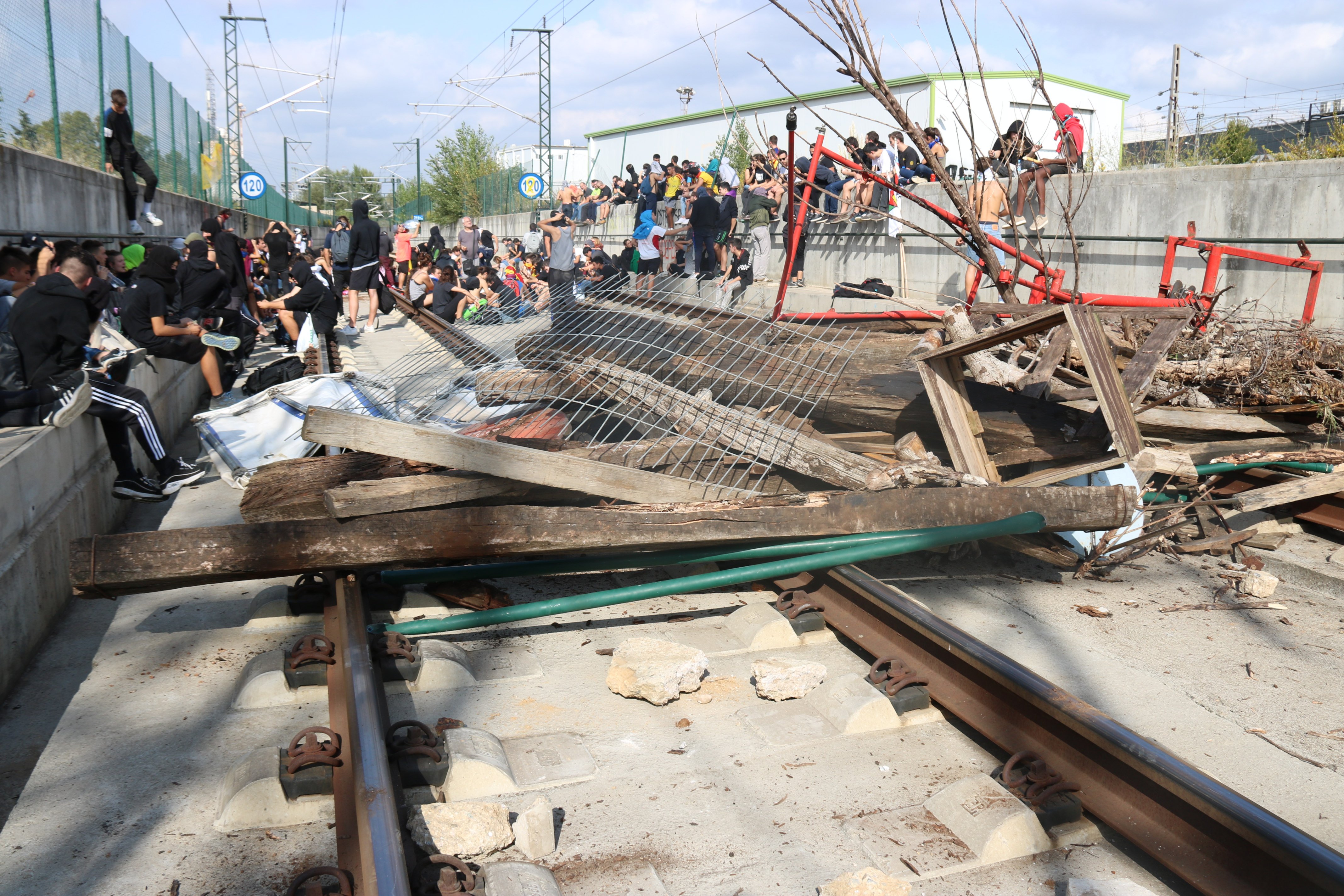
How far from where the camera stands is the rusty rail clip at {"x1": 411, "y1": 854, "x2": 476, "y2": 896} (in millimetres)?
2201

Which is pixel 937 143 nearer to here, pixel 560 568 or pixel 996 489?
pixel 996 489

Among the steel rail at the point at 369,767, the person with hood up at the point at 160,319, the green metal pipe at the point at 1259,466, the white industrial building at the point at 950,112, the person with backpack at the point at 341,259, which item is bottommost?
the steel rail at the point at 369,767

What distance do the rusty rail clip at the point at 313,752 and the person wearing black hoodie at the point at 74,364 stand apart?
401 cm

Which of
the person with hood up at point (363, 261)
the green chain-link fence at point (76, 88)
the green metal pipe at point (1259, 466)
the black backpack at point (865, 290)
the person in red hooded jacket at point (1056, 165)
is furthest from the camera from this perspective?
the person with hood up at point (363, 261)

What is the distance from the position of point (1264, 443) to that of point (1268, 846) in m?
4.71

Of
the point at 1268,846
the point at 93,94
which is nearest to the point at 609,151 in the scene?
the point at 93,94

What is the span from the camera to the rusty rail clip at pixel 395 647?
136 inches

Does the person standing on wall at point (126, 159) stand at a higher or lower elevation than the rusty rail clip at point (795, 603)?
higher

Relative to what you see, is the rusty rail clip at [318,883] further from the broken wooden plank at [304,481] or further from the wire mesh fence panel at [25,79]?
the wire mesh fence panel at [25,79]

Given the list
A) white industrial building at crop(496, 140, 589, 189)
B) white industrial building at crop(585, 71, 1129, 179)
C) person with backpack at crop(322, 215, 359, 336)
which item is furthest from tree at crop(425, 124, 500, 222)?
person with backpack at crop(322, 215, 359, 336)

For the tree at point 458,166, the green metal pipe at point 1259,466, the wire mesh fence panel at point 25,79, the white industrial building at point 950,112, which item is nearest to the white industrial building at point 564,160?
the tree at point 458,166

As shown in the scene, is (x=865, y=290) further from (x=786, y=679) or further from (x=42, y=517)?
(x=42, y=517)

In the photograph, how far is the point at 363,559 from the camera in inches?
147

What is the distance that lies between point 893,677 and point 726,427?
190 cm
